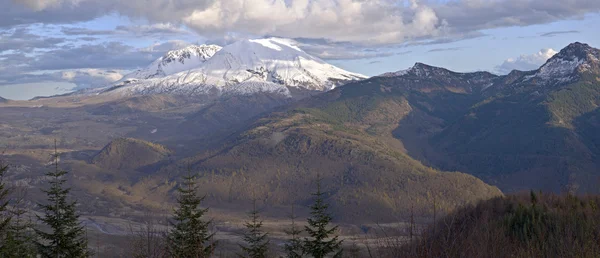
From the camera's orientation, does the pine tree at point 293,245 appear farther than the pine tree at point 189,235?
Yes

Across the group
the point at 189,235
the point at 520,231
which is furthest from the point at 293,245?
the point at 520,231

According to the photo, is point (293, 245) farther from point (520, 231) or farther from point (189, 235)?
point (520, 231)

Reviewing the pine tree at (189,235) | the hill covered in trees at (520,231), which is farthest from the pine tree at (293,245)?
the hill covered in trees at (520,231)

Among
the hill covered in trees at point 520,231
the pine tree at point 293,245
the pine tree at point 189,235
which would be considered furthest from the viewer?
the pine tree at point 293,245

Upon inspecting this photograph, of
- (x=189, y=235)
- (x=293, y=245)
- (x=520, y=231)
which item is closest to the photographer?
(x=520, y=231)

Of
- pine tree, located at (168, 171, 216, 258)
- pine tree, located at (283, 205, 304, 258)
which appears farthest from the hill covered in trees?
pine tree, located at (283, 205, 304, 258)

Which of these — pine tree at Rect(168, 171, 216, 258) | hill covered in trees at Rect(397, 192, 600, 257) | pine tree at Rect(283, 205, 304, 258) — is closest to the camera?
hill covered in trees at Rect(397, 192, 600, 257)

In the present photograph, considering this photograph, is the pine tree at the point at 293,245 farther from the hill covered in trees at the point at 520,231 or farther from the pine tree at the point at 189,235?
the hill covered in trees at the point at 520,231

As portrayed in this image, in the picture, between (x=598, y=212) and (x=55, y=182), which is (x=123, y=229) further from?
(x=598, y=212)

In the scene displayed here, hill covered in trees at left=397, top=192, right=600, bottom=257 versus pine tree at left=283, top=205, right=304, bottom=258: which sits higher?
hill covered in trees at left=397, top=192, right=600, bottom=257

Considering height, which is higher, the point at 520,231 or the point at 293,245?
the point at 520,231

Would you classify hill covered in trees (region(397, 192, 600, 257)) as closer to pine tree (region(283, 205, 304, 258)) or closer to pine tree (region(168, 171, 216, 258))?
pine tree (region(168, 171, 216, 258))

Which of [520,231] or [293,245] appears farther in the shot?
[293,245]

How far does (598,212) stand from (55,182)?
26.8m
